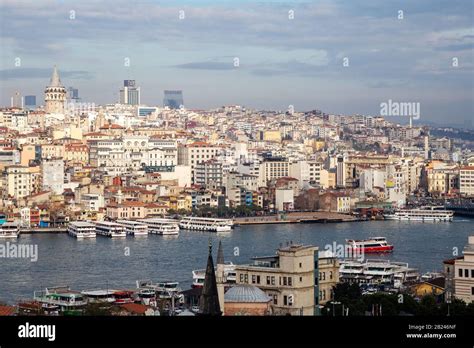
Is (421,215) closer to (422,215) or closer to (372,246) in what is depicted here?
(422,215)

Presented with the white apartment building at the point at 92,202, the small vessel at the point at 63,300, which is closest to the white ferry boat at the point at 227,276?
the small vessel at the point at 63,300

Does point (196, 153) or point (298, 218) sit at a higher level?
point (196, 153)

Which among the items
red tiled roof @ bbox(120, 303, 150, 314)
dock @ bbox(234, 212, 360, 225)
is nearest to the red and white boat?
dock @ bbox(234, 212, 360, 225)

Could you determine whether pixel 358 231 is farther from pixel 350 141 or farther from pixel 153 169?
pixel 350 141

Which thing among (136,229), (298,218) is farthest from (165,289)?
(298,218)

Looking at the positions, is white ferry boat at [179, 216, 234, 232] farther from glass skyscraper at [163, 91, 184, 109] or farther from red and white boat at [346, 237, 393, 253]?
glass skyscraper at [163, 91, 184, 109]

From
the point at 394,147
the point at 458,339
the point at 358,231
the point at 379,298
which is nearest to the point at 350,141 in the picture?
the point at 394,147
